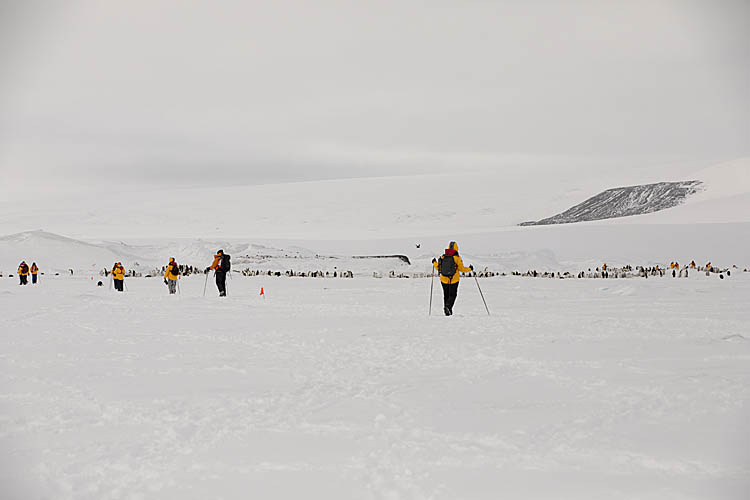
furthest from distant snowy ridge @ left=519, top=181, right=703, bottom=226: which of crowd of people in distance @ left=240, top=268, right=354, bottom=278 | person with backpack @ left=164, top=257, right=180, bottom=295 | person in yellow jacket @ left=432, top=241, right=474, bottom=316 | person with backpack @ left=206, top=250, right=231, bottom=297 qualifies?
person in yellow jacket @ left=432, top=241, right=474, bottom=316

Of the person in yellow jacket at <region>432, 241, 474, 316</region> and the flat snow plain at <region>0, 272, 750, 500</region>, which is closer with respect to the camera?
the flat snow plain at <region>0, 272, 750, 500</region>

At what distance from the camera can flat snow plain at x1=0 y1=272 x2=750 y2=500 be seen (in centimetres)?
409

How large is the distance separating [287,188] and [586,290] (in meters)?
82.0

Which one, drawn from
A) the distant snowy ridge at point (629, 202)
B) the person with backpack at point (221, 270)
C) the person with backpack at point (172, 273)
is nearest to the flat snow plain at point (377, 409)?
the person with backpack at point (221, 270)

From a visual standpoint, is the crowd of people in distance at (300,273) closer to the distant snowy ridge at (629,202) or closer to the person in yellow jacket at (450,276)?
the person in yellow jacket at (450,276)

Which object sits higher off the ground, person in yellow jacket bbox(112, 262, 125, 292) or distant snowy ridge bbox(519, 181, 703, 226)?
distant snowy ridge bbox(519, 181, 703, 226)

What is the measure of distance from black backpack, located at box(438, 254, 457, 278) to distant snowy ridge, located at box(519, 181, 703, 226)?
49.4 m

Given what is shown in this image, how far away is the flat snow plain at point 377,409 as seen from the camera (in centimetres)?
409

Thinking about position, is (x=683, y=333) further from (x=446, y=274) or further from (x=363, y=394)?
(x=363, y=394)

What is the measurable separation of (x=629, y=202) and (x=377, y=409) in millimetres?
62297

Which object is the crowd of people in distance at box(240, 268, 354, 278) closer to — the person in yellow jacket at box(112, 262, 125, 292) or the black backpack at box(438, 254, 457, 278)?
the person in yellow jacket at box(112, 262, 125, 292)

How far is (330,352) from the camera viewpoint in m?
8.70

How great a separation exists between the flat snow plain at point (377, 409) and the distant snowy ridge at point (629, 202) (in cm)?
5132

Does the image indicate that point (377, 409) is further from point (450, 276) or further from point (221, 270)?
point (221, 270)
